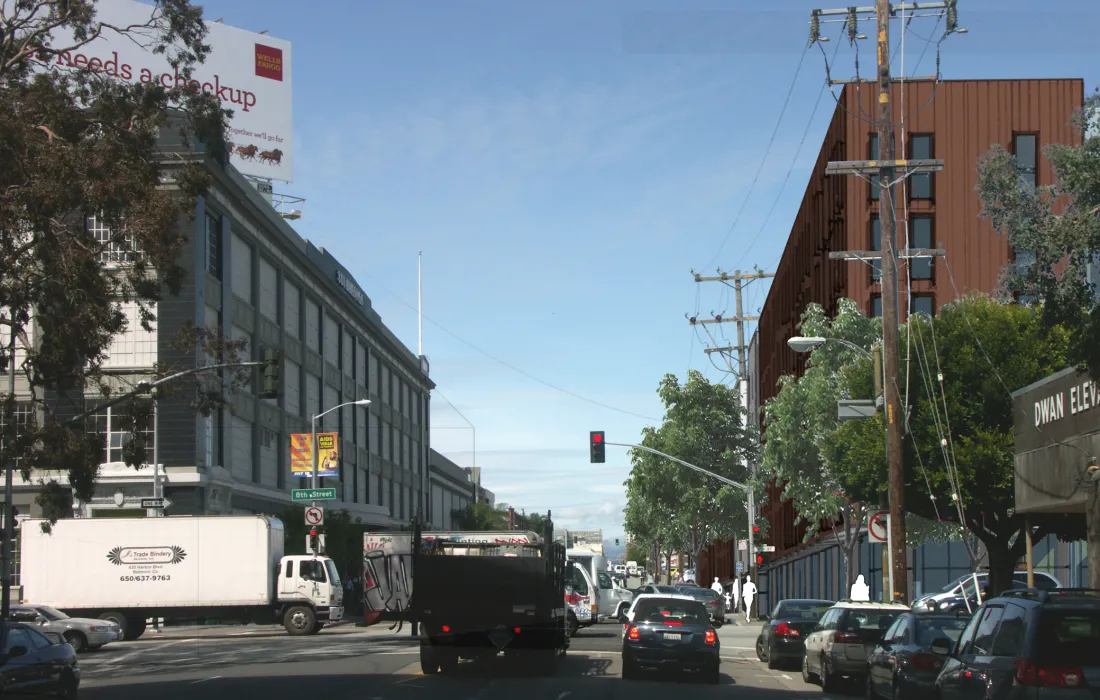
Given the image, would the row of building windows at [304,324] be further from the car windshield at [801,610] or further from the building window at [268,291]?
the car windshield at [801,610]

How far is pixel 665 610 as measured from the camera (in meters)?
23.0

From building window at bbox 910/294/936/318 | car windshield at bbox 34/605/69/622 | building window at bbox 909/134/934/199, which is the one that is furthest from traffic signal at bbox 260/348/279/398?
building window at bbox 909/134/934/199

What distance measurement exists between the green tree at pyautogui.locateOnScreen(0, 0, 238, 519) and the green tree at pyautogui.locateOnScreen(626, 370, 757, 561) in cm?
4603

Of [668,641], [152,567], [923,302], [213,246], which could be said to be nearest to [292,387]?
[213,246]

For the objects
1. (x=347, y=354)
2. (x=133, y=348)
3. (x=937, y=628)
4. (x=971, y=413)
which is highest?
(x=347, y=354)

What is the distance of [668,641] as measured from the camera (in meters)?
22.6

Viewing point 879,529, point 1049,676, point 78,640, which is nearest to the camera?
point 1049,676

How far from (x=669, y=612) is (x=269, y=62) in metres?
43.3

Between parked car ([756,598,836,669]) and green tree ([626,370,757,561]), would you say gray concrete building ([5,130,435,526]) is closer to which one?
parked car ([756,598,836,669])

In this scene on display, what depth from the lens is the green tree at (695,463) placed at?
68750 mm

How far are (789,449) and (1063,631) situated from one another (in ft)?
114

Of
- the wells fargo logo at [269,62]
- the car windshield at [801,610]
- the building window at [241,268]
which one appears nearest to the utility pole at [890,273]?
the car windshield at [801,610]

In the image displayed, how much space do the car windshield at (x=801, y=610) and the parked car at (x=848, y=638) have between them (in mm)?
4295

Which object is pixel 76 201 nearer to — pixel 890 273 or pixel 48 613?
pixel 48 613
